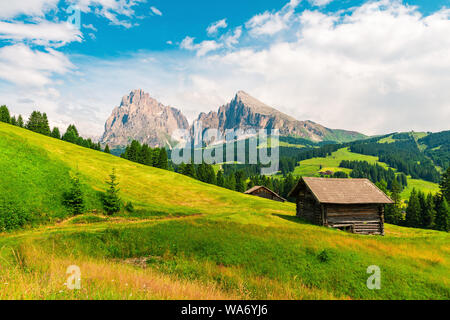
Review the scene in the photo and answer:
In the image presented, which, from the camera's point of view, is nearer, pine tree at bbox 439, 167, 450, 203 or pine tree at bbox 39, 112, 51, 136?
pine tree at bbox 439, 167, 450, 203

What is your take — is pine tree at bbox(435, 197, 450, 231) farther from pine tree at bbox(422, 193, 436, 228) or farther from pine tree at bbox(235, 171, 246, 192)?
pine tree at bbox(235, 171, 246, 192)

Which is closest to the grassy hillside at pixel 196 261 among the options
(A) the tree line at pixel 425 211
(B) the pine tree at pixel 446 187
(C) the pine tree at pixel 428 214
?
(A) the tree line at pixel 425 211

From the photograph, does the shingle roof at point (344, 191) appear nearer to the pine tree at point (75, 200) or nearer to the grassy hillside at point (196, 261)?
the grassy hillside at point (196, 261)

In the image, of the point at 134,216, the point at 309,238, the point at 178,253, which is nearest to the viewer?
the point at 178,253

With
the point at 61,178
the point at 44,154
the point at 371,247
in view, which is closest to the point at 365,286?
the point at 371,247

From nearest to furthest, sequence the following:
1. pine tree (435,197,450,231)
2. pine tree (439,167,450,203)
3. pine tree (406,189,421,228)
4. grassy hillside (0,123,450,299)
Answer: grassy hillside (0,123,450,299)
pine tree (435,197,450,231)
pine tree (439,167,450,203)
pine tree (406,189,421,228)

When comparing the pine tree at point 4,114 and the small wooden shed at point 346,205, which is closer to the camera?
the small wooden shed at point 346,205

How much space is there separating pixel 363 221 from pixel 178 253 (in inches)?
1014

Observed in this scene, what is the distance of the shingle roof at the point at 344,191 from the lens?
2938 cm

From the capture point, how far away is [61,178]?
109 feet

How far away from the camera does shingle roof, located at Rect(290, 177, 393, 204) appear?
2938 centimetres

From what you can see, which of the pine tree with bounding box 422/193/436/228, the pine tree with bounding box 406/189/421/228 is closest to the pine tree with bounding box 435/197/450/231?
the pine tree with bounding box 422/193/436/228

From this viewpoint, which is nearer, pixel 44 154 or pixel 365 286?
pixel 365 286
